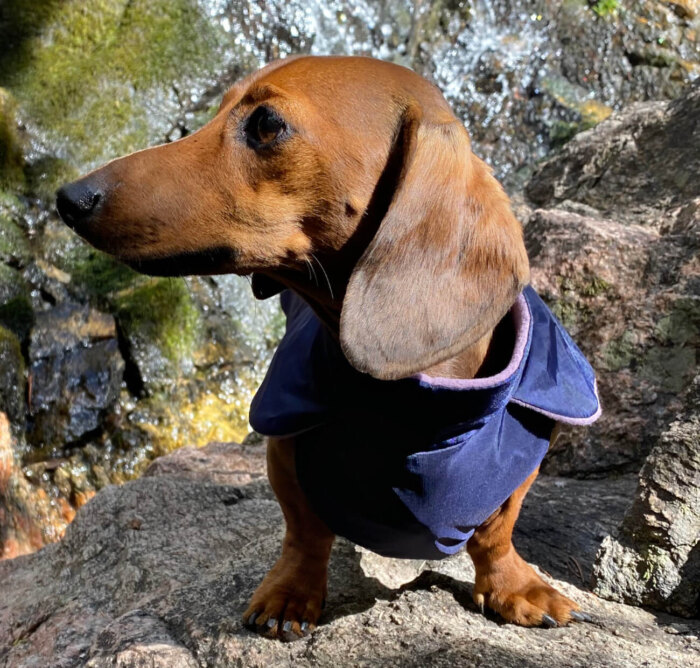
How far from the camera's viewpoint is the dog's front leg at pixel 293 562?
2.29 m

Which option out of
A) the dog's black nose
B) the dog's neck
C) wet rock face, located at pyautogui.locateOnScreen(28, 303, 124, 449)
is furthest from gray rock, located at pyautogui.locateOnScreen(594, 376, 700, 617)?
wet rock face, located at pyautogui.locateOnScreen(28, 303, 124, 449)

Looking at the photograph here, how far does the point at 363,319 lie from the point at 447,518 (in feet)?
2.17

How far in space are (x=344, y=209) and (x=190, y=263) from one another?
38 centimetres

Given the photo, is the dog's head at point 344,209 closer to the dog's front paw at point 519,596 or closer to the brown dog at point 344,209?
the brown dog at point 344,209

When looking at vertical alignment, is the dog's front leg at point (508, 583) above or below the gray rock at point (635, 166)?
below

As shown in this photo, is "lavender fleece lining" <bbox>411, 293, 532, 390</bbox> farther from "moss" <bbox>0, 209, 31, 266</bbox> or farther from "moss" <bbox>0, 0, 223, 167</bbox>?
"moss" <bbox>0, 0, 223, 167</bbox>

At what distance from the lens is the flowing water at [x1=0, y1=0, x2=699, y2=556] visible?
6316 mm

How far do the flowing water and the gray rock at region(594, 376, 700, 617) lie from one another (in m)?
3.73

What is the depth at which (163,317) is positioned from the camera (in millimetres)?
6875

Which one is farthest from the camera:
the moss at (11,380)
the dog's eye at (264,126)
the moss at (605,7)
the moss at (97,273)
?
the moss at (605,7)

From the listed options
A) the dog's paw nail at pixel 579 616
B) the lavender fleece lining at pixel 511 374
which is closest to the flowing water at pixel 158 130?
the dog's paw nail at pixel 579 616

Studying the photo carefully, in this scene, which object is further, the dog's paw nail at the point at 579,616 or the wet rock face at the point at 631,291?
the wet rock face at the point at 631,291

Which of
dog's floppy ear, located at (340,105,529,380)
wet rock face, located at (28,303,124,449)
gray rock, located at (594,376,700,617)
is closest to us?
dog's floppy ear, located at (340,105,529,380)

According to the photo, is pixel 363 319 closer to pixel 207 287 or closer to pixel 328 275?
pixel 328 275
